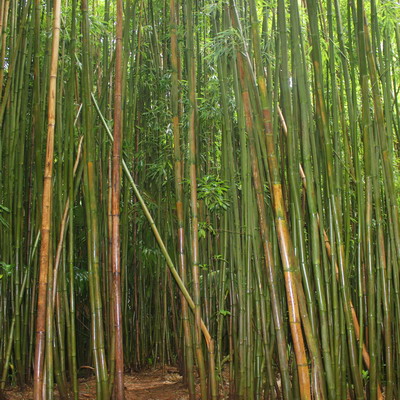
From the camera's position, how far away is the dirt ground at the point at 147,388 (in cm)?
281

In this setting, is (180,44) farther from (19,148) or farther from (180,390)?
(180,390)

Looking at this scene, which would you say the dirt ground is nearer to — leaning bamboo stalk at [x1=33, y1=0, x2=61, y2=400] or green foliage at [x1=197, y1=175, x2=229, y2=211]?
leaning bamboo stalk at [x1=33, y1=0, x2=61, y2=400]

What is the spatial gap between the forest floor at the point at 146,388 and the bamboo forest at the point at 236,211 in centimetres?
2

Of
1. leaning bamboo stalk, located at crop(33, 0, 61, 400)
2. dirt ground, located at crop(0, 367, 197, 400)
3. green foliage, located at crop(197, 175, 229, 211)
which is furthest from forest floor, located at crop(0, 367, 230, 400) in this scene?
green foliage, located at crop(197, 175, 229, 211)

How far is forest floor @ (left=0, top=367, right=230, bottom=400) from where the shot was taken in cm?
281

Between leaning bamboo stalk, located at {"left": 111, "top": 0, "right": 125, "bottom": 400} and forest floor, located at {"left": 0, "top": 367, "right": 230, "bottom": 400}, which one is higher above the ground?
leaning bamboo stalk, located at {"left": 111, "top": 0, "right": 125, "bottom": 400}

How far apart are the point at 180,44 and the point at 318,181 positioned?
183 centimetres

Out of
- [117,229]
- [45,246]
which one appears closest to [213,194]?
[117,229]

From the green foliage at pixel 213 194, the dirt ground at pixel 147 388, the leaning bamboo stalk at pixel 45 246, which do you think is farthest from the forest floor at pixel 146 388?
the green foliage at pixel 213 194

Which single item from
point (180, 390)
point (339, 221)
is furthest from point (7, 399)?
point (339, 221)

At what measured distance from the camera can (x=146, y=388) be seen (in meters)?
3.23

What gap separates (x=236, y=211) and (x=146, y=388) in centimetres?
151

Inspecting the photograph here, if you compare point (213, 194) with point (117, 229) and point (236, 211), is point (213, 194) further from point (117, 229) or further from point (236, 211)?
point (117, 229)

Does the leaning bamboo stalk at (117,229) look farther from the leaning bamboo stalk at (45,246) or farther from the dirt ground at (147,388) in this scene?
the dirt ground at (147,388)
